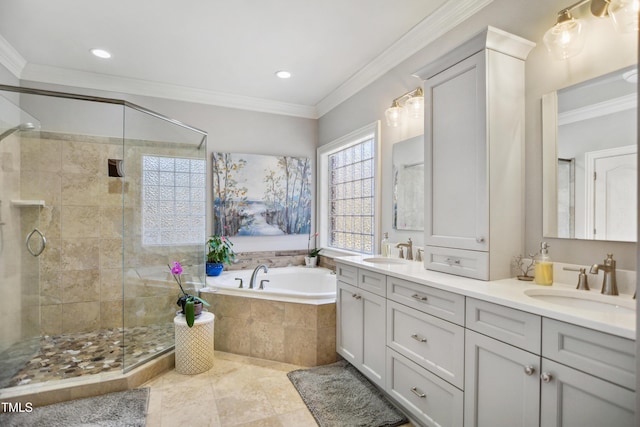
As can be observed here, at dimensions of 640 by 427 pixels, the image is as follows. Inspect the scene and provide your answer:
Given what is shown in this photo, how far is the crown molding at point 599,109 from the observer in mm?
1369

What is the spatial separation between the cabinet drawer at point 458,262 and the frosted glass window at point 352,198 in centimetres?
124

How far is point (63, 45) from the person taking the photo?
2.68 m

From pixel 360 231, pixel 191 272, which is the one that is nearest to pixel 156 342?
pixel 191 272

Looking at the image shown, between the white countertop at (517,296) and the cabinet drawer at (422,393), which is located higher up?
the white countertop at (517,296)

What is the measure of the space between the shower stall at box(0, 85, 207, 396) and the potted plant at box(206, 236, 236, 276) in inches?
10.4

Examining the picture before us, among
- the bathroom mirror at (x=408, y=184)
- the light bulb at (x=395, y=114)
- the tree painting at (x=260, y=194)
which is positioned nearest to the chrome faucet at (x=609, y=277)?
the bathroom mirror at (x=408, y=184)

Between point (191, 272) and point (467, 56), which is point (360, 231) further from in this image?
point (467, 56)

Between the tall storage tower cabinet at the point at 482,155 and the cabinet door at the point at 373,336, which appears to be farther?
the cabinet door at the point at 373,336

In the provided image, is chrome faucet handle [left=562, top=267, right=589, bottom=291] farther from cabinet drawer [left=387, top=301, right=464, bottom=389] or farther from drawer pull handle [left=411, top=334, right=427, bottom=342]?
drawer pull handle [left=411, top=334, right=427, bottom=342]

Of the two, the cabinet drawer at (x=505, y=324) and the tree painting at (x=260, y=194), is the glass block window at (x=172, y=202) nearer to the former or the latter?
the tree painting at (x=260, y=194)

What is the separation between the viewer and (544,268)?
1.56m

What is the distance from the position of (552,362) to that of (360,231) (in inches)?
94.9

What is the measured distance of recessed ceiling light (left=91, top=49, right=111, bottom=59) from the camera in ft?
9.04

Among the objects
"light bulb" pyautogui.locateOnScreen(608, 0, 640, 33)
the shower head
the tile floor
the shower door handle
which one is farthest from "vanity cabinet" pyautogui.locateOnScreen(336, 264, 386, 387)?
the shower head
